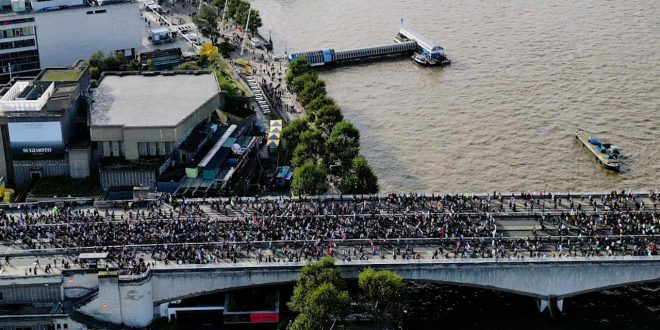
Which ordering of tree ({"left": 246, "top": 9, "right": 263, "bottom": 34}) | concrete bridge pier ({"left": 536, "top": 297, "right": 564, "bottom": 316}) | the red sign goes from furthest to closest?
tree ({"left": 246, "top": 9, "right": 263, "bottom": 34})
concrete bridge pier ({"left": 536, "top": 297, "right": 564, "bottom": 316})
the red sign

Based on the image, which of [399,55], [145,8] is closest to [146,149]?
[399,55]

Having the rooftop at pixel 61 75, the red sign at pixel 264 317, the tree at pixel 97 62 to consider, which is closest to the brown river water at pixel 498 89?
the red sign at pixel 264 317

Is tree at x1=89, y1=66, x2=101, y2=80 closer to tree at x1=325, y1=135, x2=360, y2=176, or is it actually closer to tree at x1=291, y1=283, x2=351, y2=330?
tree at x1=325, y1=135, x2=360, y2=176

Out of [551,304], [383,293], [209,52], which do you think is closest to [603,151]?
[551,304]

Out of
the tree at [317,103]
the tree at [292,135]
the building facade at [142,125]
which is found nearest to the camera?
the building facade at [142,125]

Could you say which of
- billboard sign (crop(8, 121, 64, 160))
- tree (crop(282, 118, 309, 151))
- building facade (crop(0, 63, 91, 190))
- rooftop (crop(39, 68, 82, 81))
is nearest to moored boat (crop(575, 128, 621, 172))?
tree (crop(282, 118, 309, 151))

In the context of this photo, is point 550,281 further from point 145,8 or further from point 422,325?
point 145,8

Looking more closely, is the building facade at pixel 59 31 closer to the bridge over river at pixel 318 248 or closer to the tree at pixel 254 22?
the tree at pixel 254 22
